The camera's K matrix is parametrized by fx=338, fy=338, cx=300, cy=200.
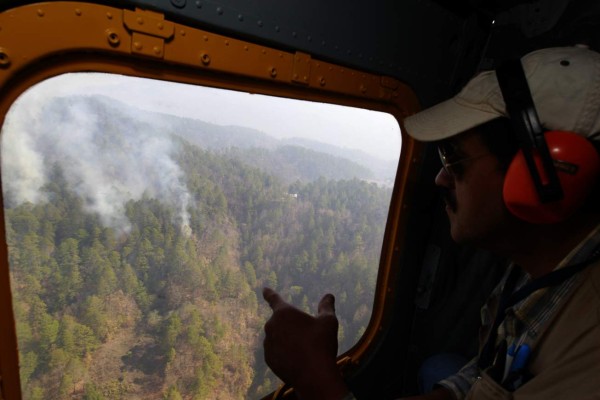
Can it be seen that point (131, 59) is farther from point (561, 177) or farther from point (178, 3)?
point (561, 177)

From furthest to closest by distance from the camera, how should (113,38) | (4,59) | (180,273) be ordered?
(180,273)
(113,38)
(4,59)

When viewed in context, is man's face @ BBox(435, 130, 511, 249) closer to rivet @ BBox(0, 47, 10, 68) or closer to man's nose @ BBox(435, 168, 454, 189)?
man's nose @ BBox(435, 168, 454, 189)

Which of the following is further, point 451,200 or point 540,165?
point 451,200

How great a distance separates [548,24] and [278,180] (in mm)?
1650

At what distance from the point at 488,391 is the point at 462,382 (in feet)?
1.35

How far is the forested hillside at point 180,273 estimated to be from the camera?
1.15 m

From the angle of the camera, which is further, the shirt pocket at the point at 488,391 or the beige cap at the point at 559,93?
the shirt pocket at the point at 488,391

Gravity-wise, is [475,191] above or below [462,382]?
above

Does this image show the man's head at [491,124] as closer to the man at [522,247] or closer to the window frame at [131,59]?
the man at [522,247]

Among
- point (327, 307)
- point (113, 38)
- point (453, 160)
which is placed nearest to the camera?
point (113, 38)

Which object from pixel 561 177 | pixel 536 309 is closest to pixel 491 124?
pixel 561 177

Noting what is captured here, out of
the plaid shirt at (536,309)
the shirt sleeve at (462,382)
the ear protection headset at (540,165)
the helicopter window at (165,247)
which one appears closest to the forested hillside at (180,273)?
the helicopter window at (165,247)

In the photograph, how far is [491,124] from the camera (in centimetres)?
110

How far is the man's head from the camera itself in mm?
933
